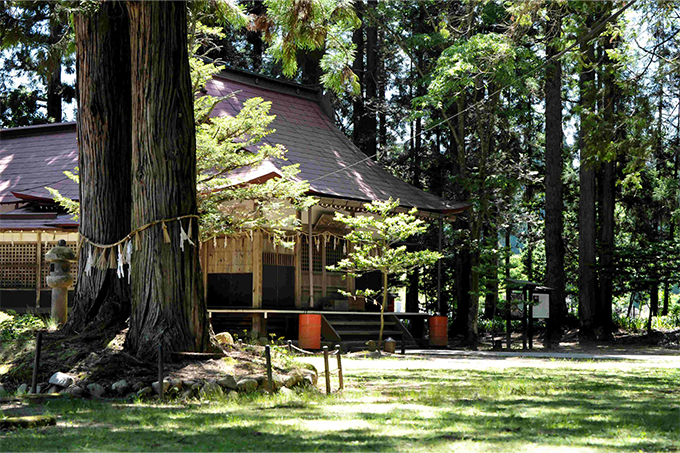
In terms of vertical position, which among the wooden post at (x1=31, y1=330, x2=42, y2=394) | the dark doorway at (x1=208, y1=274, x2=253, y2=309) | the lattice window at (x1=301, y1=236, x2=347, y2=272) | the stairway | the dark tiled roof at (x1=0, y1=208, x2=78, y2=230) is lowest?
the stairway

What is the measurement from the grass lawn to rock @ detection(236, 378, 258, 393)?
36 cm

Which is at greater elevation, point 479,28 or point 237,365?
point 479,28

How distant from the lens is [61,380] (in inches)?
353

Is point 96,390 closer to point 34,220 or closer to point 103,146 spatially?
point 103,146

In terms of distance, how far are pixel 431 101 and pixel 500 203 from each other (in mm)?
6141

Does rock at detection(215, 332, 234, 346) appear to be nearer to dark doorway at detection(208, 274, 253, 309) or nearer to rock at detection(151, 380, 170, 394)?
rock at detection(151, 380, 170, 394)

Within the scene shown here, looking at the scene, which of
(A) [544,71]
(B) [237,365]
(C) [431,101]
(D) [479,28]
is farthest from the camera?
(D) [479,28]

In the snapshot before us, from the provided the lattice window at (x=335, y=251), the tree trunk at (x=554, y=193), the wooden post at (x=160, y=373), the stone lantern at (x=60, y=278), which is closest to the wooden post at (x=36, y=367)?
the wooden post at (x=160, y=373)

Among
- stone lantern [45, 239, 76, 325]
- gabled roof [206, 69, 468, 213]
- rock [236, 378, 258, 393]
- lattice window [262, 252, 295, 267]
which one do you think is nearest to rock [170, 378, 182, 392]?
rock [236, 378, 258, 393]

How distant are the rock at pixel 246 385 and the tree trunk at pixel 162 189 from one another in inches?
41.4

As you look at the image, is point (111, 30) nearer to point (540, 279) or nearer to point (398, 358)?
point (398, 358)

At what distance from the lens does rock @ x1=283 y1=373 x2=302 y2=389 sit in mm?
9438

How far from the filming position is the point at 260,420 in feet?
23.4

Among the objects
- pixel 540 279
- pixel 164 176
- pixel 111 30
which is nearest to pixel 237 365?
pixel 164 176
